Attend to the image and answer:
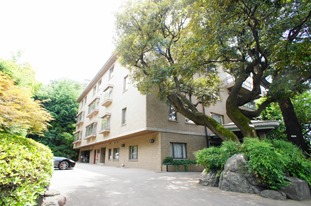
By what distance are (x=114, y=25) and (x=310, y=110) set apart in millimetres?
18357

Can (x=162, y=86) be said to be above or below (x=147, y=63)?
below

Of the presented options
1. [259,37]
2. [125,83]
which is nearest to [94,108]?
[125,83]

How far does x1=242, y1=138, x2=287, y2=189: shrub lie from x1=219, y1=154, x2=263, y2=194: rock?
25 cm

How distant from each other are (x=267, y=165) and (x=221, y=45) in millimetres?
5467

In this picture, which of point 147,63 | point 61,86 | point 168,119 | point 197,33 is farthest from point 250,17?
point 61,86

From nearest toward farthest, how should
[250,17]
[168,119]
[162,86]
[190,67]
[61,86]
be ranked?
[250,17]
[190,67]
[162,86]
[168,119]
[61,86]

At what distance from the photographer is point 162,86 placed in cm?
1116

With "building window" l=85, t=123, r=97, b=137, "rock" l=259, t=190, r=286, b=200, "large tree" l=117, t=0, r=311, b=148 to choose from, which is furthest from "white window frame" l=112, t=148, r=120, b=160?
"rock" l=259, t=190, r=286, b=200

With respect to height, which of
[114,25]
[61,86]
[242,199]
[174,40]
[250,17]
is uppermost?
[61,86]

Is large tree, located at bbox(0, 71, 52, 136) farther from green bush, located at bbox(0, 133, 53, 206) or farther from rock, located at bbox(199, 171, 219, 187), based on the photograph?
rock, located at bbox(199, 171, 219, 187)

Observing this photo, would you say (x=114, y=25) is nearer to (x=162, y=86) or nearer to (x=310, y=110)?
(x=162, y=86)

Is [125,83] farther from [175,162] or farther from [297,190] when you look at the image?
[297,190]

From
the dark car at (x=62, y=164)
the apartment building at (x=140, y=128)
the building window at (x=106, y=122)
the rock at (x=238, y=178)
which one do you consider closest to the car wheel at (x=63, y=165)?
the dark car at (x=62, y=164)

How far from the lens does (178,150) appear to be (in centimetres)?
1438
